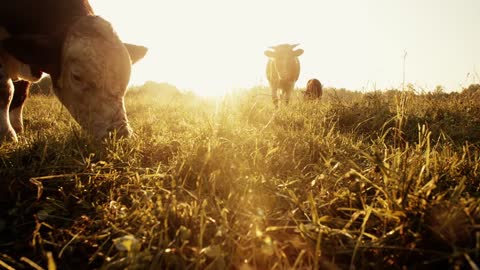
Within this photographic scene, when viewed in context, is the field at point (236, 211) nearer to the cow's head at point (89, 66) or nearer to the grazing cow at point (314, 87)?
the cow's head at point (89, 66)

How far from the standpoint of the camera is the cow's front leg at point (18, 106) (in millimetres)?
3914

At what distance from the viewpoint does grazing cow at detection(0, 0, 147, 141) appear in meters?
2.90

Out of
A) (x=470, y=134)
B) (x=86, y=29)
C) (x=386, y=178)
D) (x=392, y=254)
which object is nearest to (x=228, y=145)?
(x=386, y=178)

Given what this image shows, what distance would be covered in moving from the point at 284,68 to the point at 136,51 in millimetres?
7242

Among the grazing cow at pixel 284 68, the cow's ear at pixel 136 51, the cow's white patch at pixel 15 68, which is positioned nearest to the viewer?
the cow's white patch at pixel 15 68

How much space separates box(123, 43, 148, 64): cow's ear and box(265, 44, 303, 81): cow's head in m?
6.84

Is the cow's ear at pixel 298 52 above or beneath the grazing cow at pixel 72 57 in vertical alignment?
above

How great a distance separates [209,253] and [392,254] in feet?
1.95

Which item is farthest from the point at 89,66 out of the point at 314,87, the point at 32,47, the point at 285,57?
the point at 285,57

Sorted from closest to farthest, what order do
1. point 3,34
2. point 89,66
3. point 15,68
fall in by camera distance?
1. point 89,66
2. point 3,34
3. point 15,68

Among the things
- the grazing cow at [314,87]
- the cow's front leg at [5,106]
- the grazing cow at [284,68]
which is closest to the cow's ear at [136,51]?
the cow's front leg at [5,106]

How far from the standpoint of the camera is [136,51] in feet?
12.5

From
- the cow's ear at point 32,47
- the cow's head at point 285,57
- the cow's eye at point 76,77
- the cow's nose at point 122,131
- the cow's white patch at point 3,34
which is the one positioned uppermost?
the cow's head at point 285,57

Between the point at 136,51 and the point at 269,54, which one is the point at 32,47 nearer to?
the point at 136,51
